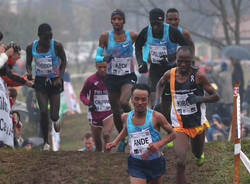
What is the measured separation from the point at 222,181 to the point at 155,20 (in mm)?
2861

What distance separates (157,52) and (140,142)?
2.79 meters

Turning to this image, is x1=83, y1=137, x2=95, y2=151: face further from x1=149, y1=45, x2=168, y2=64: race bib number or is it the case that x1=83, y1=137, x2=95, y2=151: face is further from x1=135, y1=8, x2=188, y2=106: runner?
x1=149, y1=45, x2=168, y2=64: race bib number

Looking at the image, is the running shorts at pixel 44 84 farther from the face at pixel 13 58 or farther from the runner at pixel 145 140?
the runner at pixel 145 140

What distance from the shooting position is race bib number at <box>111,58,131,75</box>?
8.71 metres

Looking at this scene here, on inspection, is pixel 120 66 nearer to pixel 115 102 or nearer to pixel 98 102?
pixel 115 102

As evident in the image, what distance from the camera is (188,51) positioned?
6.53 m

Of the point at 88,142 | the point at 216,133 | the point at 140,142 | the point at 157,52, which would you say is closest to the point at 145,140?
the point at 140,142

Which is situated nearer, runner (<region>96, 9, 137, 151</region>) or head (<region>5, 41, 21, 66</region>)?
runner (<region>96, 9, 137, 151</region>)

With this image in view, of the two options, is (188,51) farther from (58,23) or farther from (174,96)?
(58,23)

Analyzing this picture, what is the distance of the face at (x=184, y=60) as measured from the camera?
257 inches

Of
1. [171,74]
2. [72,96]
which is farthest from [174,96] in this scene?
[72,96]

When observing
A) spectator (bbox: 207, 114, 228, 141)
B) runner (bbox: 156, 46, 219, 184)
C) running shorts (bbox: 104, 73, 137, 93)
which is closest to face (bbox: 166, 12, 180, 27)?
running shorts (bbox: 104, 73, 137, 93)

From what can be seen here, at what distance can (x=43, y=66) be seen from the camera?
873 centimetres

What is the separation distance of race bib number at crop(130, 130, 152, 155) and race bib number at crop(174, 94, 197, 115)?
0.93 metres
